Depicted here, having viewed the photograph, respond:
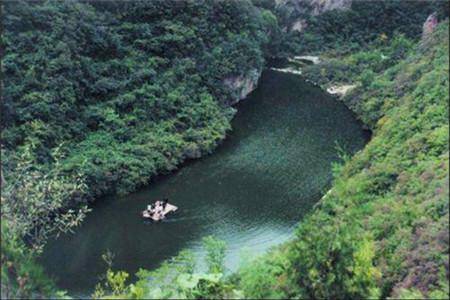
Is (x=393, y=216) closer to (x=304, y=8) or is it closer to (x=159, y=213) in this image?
(x=159, y=213)

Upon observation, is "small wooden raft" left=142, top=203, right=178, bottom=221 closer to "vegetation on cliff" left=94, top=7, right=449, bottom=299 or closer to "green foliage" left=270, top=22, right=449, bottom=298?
"green foliage" left=270, top=22, right=449, bottom=298


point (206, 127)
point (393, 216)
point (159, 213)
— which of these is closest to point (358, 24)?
point (206, 127)

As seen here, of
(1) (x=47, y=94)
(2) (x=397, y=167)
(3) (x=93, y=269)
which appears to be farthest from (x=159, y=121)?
(2) (x=397, y=167)

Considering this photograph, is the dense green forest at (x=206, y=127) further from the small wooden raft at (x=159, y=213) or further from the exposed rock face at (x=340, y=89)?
the small wooden raft at (x=159, y=213)

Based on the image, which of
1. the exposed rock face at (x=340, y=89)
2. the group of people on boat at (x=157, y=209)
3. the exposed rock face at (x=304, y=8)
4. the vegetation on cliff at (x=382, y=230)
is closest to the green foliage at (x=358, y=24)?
the exposed rock face at (x=304, y=8)

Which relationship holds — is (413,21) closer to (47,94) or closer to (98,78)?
(98,78)

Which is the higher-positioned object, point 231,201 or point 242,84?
point 242,84
